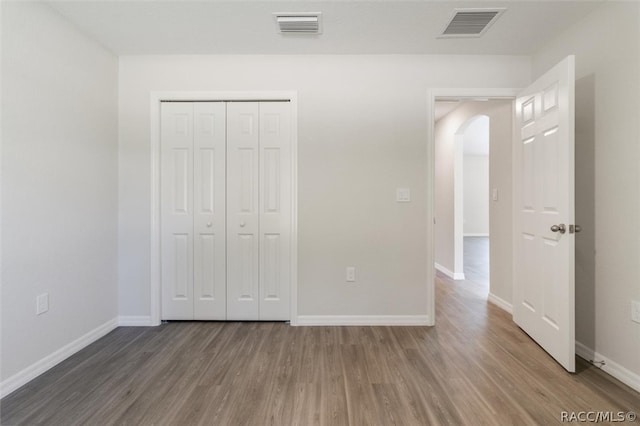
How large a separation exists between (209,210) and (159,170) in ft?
2.00

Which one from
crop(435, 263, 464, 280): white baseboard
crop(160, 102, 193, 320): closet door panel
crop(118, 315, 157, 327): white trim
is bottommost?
crop(118, 315, 157, 327): white trim

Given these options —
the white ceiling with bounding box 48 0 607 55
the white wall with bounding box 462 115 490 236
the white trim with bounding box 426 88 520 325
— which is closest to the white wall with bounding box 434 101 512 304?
the white trim with bounding box 426 88 520 325

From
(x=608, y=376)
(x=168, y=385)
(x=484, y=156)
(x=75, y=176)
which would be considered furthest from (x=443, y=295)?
(x=484, y=156)

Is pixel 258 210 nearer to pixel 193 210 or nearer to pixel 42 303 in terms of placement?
pixel 193 210

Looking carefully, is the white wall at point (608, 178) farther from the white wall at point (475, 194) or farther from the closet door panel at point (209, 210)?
the white wall at point (475, 194)

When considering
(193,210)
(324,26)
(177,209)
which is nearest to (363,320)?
(193,210)

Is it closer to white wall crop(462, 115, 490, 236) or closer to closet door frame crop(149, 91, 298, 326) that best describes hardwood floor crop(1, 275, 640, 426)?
closet door frame crop(149, 91, 298, 326)

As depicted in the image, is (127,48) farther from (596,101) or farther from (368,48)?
(596,101)

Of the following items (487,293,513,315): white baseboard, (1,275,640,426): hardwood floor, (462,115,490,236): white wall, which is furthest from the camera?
(462,115,490,236): white wall

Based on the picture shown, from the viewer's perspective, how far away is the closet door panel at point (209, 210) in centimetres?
256

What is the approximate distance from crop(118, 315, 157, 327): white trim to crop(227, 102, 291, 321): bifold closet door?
761 mm

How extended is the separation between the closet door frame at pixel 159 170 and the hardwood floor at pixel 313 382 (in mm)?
322

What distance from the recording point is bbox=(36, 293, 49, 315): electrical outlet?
5.97ft

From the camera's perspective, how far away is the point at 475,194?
913cm
